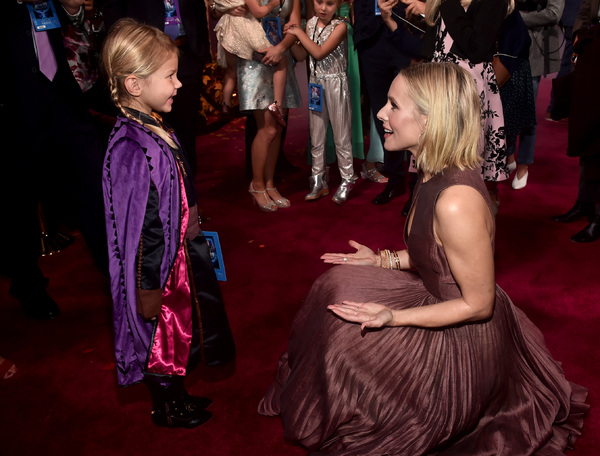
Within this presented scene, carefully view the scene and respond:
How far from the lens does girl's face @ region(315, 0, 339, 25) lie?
363 centimetres

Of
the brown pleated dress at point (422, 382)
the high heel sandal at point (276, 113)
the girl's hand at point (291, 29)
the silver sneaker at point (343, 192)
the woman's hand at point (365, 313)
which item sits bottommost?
the silver sneaker at point (343, 192)

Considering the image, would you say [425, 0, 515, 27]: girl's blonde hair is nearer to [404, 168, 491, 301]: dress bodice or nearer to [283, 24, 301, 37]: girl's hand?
[283, 24, 301, 37]: girl's hand

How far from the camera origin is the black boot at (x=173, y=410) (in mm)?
2014

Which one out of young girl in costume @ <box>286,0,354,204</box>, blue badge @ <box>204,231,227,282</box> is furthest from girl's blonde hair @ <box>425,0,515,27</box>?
blue badge @ <box>204,231,227,282</box>

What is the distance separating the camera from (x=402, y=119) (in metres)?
1.66

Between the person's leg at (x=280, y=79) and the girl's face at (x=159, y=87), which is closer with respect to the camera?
the girl's face at (x=159, y=87)

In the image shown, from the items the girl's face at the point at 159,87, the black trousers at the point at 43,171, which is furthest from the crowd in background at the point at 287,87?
Result: the girl's face at the point at 159,87

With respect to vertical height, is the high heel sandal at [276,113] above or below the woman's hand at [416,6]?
below

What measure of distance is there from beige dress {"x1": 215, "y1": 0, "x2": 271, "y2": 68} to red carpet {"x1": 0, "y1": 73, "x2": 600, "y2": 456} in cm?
A: 118

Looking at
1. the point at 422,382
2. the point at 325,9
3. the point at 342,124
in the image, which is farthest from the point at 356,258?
the point at 325,9

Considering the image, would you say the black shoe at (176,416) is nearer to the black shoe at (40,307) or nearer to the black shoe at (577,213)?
the black shoe at (40,307)

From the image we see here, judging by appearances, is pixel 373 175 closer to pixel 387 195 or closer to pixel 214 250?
pixel 387 195

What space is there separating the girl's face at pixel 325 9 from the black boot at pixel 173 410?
2.73 m

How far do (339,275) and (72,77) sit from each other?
165 cm
